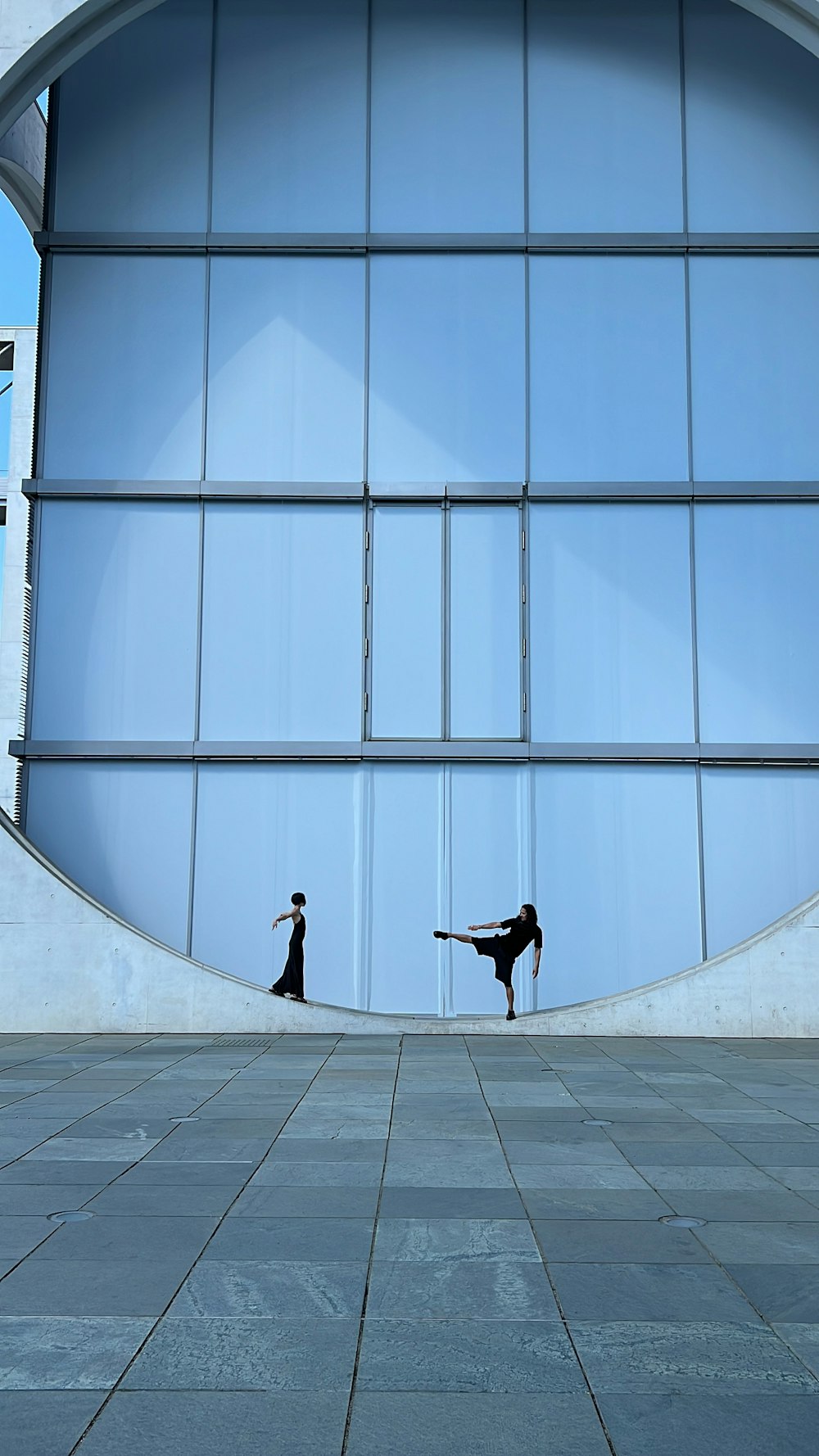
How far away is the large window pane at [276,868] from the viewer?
15.4m

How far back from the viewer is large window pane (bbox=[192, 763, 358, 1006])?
608 inches

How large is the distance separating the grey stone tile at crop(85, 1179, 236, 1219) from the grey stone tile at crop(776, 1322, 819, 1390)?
8.98 feet

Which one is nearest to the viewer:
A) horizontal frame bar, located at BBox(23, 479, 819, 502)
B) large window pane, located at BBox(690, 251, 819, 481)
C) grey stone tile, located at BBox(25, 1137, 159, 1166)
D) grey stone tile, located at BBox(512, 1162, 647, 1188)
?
grey stone tile, located at BBox(512, 1162, 647, 1188)

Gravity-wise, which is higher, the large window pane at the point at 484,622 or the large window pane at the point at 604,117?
the large window pane at the point at 604,117

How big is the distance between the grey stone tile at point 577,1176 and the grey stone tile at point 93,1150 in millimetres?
2271

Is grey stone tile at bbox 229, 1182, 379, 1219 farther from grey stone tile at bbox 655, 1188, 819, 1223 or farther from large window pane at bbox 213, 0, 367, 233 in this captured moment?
large window pane at bbox 213, 0, 367, 233

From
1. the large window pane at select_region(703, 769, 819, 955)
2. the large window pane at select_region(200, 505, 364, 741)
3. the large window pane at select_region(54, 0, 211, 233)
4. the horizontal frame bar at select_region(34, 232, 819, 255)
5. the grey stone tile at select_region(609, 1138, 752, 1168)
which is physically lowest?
the grey stone tile at select_region(609, 1138, 752, 1168)

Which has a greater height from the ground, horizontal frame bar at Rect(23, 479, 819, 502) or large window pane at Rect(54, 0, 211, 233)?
large window pane at Rect(54, 0, 211, 233)

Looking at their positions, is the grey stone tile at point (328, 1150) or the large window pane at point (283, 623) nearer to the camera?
the grey stone tile at point (328, 1150)

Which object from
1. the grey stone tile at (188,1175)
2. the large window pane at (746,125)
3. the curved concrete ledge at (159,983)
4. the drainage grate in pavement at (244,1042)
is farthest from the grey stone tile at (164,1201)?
the large window pane at (746,125)

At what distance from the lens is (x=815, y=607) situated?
1594 cm

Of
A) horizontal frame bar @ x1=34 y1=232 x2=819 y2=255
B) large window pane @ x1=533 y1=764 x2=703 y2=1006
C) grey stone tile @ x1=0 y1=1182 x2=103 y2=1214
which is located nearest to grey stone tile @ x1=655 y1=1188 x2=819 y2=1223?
grey stone tile @ x1=0 y1=1182 x2=103 y2=1214

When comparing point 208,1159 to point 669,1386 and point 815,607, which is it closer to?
point 669,1386

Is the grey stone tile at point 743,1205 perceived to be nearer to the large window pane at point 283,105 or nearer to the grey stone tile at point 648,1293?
the grey stone tile at point 648,1293
